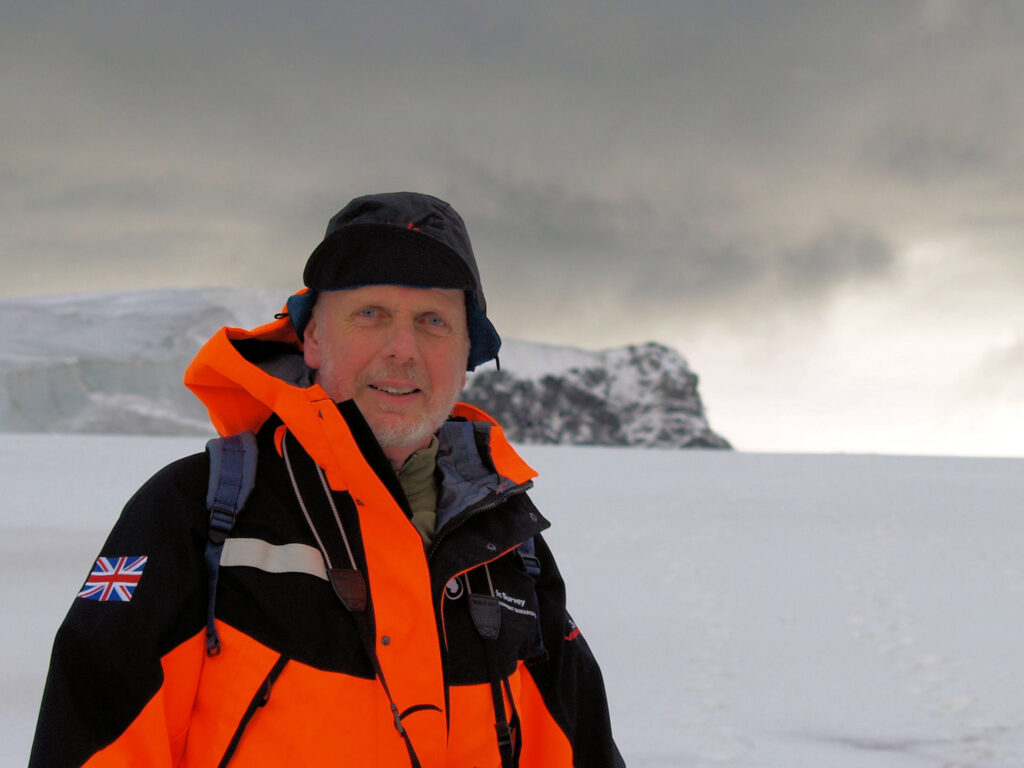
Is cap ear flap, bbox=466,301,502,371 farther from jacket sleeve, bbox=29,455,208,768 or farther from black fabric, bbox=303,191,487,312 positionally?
jacket sleeve, bbox=29,455,208,768

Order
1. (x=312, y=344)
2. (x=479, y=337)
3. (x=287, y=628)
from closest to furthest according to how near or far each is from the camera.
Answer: (x=287, y=628) < (x=312, y=344) < (x=479, y=337)

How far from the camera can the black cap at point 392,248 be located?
156 centimetres

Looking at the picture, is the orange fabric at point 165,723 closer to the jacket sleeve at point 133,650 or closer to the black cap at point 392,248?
the jacket sleeve at point 133,650

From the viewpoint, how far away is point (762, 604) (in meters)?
6.12

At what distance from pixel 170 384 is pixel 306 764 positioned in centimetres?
2372

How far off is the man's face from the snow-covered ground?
2.48 m

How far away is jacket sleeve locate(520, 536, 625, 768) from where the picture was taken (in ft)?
5.69

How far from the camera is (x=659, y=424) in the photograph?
119 feet

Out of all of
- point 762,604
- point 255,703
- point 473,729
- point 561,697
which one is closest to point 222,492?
point 255,703

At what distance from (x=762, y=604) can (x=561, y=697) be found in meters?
4.75

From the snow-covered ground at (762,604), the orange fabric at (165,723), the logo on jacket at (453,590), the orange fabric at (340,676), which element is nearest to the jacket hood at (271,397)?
the orange fabric at (340,676)

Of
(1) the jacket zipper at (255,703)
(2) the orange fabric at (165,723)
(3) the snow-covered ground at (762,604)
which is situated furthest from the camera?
(3) the snow-covered ground at (762,604)

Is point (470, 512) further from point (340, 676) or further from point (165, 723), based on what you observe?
point (165, 723)

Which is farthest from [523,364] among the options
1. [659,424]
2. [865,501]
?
[865,501]
